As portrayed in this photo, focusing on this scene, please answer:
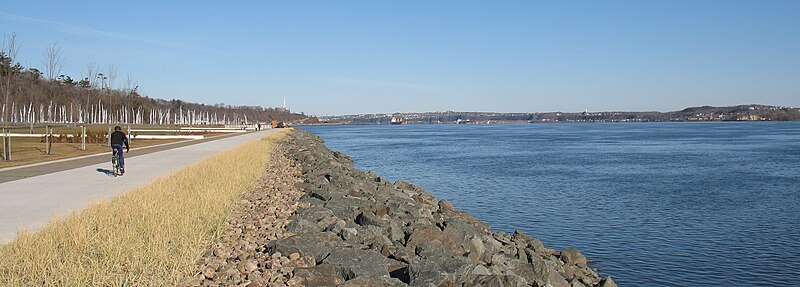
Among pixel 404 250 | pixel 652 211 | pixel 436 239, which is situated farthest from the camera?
pixel 652 211

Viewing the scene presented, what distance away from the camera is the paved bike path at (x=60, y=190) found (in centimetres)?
1059

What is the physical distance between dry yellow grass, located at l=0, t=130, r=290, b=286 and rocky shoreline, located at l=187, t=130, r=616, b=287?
0.32 metres

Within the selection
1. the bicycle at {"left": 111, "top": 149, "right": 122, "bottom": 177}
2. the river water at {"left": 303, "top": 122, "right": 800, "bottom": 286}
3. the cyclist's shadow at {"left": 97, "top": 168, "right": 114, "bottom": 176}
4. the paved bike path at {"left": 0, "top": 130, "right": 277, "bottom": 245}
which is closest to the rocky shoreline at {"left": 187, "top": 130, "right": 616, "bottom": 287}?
the river water at {"left": 303, "top": 122, "right": 800, "bottom": 286}

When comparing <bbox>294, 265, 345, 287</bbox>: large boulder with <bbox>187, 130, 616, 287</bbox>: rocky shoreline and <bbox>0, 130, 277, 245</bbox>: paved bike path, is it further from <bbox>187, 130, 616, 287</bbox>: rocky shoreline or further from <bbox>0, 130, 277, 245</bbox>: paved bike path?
<bbox>0, 130, 277, 245</bbox>: paved bike path

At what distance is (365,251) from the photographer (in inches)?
334

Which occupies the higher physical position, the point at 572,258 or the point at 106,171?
the point at 106,171

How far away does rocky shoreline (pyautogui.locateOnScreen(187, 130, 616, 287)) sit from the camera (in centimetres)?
732

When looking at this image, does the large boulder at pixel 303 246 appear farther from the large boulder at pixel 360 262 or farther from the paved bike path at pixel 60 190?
the paved bike path at pixel 60 190

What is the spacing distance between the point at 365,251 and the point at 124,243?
9.46 feet

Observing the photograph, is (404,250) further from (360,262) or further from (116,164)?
(116,164)

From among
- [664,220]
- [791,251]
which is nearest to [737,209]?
[664,220]

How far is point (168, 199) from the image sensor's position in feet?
39.6

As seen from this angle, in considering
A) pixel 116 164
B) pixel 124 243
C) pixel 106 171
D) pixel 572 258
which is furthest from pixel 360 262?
pixel 106 171

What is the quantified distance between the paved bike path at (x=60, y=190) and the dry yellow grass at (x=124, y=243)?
787mm
